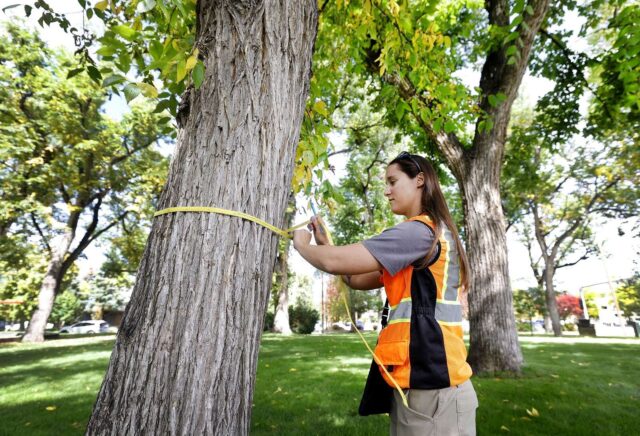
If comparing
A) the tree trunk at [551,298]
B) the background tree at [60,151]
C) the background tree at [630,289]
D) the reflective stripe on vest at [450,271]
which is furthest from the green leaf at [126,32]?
the background tree at [630,289]

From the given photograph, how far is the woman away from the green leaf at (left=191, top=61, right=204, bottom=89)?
0.83 m

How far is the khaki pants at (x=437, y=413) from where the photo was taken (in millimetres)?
1689

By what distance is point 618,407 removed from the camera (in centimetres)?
484

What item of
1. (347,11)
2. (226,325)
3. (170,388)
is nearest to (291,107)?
(226,325)

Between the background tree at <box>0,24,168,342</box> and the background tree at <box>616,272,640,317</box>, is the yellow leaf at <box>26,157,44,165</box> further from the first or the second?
the background tree at <box>616,272,640,317</box>

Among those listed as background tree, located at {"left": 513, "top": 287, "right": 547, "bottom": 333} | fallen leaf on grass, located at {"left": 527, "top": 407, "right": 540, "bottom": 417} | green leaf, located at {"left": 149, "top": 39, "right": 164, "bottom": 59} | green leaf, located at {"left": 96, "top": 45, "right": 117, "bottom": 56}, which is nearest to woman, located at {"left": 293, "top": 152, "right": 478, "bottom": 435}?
green leaf, located at {"left": 149, "top": 39, "right": 164, "bottom": 59}

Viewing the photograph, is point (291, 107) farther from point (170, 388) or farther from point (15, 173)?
point (15, 173)

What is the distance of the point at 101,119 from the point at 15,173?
4.72 m

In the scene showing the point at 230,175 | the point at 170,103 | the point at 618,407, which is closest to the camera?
the point at 230,175

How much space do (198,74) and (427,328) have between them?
1.54 metres

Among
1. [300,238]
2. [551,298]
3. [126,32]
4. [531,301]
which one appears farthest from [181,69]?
[531,301]

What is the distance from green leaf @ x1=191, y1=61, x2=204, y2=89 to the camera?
5.47 feet

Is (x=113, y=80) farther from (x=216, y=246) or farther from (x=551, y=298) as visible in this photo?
(x=551, y=298)

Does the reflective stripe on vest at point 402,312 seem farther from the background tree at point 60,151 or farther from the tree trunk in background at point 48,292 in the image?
the tree trunk in background at point 48,292
